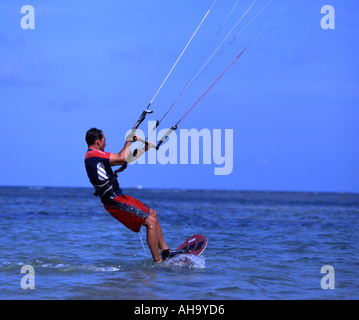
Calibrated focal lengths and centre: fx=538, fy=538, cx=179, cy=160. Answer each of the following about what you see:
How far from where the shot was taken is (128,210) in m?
9.12

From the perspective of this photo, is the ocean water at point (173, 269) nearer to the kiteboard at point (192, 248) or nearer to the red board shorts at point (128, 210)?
the kiteboard at point (192, 248)

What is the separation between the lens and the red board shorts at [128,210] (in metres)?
9.07

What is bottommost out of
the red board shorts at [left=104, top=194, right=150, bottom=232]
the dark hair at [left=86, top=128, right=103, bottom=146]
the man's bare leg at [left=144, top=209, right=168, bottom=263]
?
the man's bare leg at [left=144, top=209, right=168, bottom=263]

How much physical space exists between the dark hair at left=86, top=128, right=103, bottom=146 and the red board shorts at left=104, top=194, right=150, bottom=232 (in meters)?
1.03

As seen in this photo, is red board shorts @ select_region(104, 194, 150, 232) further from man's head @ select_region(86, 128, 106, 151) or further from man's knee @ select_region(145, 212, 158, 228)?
man's head @ select_region(86, 128, 106, 151)

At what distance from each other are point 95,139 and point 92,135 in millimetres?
84

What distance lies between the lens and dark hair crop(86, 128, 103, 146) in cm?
891

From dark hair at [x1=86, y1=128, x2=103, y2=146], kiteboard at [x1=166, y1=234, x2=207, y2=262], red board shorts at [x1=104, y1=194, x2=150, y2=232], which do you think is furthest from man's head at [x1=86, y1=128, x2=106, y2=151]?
kiteboard at [x1=166, y1=234, x2=207, y2=262]

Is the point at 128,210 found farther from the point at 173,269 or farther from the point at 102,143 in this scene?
the point at 173,269

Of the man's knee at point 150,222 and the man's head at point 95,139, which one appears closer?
the man's head at point 95,139

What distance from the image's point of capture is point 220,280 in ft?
28.3

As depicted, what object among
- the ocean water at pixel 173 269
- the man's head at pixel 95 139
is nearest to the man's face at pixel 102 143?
the man's head at pixel 95 139
